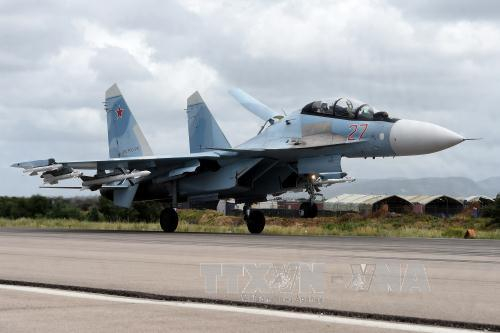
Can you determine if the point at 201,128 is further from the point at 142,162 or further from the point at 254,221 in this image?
the point at 254,221

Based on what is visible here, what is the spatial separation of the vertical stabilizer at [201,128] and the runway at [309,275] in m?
13.4

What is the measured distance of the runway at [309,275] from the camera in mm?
Result: 7469

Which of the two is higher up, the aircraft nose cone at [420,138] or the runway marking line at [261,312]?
the aircraft nose cone at [420,138]

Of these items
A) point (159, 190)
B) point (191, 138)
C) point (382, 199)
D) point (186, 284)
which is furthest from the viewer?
point (382, 199)

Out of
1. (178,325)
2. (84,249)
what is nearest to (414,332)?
(178,325)

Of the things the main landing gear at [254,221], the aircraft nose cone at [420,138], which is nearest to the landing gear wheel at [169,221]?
the main landing gear at [254,221]

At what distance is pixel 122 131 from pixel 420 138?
13712 mm

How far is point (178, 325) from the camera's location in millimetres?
6367

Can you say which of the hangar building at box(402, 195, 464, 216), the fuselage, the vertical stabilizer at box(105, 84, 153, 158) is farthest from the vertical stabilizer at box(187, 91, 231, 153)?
the hangar building at box(402, 195, 464, 216)

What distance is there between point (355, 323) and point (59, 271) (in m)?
5.36

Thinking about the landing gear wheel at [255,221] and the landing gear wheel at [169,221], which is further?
the landing gear wheel at [169,221]

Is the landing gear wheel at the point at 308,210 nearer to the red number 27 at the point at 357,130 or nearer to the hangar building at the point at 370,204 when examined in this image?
the red number 27 at the point at 357,130

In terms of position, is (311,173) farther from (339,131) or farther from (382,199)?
(382,199)

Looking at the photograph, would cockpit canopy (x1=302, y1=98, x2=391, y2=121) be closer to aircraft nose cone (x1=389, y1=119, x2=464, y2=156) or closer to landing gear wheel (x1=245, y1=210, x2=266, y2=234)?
aircraft nose cone (x1=389, y1=119, x2=464, y2=156)
